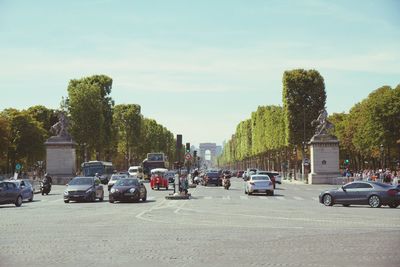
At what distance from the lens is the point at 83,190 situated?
36688mm

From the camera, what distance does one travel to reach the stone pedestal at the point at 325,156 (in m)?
73.3

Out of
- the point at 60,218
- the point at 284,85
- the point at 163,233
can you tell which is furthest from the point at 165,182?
the point at 163,233

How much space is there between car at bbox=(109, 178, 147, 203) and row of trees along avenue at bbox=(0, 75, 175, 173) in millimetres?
49705

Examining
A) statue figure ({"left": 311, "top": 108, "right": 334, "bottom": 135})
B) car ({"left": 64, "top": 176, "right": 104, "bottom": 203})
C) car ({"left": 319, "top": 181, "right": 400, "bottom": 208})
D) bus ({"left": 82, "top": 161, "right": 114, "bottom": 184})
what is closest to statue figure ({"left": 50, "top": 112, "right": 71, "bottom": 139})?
bus ({"left": 82, "top": 161, "right": 114, "bottom": 184})

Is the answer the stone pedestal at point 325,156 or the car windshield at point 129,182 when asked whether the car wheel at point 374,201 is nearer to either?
the car windshield at point 129,182

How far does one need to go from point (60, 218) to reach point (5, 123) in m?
63.3

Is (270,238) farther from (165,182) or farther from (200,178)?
(200,178)

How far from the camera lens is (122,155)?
14025 centimetres

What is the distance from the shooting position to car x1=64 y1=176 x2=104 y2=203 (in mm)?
36531

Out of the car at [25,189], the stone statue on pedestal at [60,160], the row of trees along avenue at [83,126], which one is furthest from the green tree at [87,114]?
the car at [25,189]

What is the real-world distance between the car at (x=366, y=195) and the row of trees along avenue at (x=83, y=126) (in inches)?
2227

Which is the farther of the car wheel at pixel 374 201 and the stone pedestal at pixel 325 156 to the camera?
the stone pedestal at pixel 325 156

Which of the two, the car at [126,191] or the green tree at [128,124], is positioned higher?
the green tree at [128,124]

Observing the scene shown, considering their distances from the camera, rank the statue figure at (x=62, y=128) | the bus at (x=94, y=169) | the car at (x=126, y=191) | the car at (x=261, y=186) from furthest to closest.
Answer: the bus at (x=94, y=169) < the statue figure at (x=62, y=128) < the car at (x=261, y=186) < the car at (x=126, y=191)
